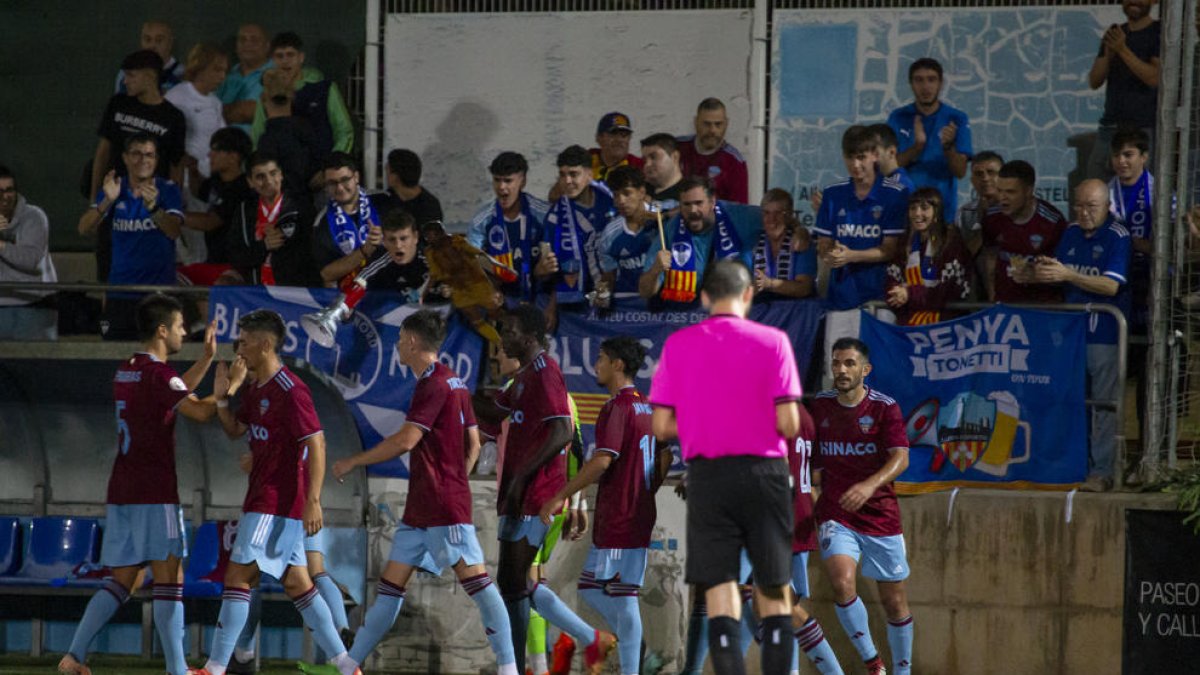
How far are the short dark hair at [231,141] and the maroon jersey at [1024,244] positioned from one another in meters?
Answer: 5.81

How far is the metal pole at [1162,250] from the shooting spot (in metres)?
11.6

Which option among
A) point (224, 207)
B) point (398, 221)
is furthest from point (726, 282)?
point (224, 207)

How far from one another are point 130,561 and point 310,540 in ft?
5.02

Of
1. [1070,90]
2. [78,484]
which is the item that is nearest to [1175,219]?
[1070,90]

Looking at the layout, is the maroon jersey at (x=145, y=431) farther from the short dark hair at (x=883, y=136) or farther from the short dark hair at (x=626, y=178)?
the short dark hair at (x=883, y=136)

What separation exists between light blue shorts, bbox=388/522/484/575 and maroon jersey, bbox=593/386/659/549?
744 millimetres

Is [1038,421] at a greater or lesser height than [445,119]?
lesser

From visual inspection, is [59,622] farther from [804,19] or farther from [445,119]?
[804,19]

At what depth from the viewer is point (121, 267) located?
13664 mm

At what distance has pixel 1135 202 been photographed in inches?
484

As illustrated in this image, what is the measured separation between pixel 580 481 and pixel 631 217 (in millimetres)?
2782

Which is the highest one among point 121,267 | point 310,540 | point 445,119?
point 445,119

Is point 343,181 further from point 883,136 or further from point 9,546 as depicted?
point 883,136

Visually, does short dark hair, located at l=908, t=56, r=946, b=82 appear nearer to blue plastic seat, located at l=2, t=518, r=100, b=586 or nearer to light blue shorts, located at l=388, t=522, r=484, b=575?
light blue shorts, located at l=388, t=522, r=484, b=575
